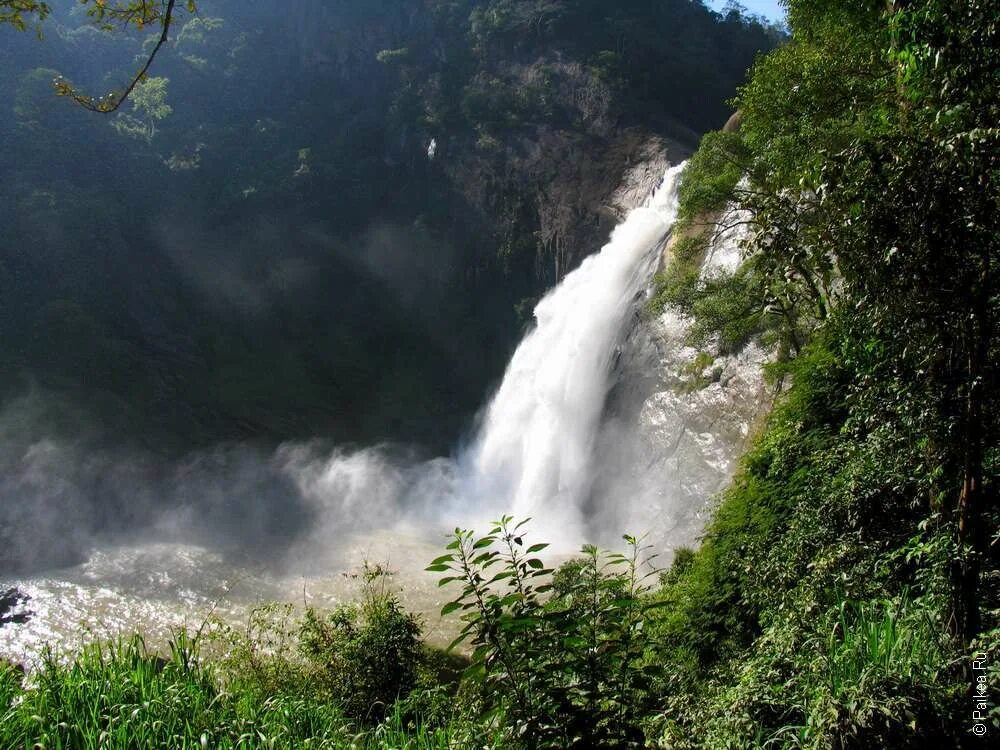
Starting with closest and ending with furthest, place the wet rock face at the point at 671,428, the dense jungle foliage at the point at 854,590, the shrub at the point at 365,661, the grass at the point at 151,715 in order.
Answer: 1. the dense jungle foliage at the point at 854,590
2. the grass at the point at 151,715
3. the shrub at the point at 365,661
4. the wet rock face at the point at 671,428

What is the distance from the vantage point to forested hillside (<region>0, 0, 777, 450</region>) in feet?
87.6

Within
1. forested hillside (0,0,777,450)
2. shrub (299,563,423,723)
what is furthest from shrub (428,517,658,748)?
forested hillside (0,0,777,450)

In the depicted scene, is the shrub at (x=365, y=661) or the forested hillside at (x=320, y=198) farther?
the forested hillside at (x=320, y=198)

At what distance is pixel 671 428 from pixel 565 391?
18.6 feet

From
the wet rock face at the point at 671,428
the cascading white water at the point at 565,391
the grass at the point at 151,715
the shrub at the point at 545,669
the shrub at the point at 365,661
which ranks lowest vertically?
the shrub at the point at 545,669

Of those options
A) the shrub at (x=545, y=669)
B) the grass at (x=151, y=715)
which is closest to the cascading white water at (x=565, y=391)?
the grass at (x=151, y=715)

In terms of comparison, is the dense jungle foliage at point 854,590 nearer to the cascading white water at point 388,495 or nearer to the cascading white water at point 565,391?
the cascading white water at point 388,495

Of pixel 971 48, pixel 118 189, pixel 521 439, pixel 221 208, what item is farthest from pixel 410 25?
pixel 971 48

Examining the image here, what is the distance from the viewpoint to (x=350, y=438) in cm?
2620

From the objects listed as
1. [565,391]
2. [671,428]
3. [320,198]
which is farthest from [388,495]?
[320,198]

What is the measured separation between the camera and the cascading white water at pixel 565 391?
1747 cm

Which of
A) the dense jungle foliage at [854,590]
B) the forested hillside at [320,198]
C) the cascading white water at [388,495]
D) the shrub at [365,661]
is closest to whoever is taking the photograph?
the dense jungle foliage at [854,590]

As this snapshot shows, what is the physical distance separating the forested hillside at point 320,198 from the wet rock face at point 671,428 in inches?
499

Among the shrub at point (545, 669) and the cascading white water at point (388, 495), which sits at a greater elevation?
the cascading white water at point (388, 495)
